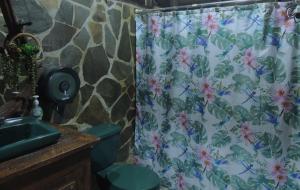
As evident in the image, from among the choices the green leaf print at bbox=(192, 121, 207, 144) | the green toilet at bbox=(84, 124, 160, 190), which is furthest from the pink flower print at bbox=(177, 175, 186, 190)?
the green toilet at bbox=(84, 124, 160, 190)

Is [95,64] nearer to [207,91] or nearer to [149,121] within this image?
[149,121]

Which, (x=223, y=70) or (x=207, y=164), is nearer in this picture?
(x=223, y=70)

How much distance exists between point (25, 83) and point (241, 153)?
176cm

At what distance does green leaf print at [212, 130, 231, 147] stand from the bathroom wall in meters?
0.92

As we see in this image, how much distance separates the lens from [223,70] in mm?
2143

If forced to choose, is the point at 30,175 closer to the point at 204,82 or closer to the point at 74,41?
the point at 74,41

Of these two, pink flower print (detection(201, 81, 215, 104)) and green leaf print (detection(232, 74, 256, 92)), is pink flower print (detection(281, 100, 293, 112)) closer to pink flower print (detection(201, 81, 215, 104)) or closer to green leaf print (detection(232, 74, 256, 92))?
green leaf print (detection(232, 74, 256, 92))

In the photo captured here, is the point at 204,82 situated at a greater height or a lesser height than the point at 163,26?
lesser

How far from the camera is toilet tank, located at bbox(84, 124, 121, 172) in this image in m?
2.02

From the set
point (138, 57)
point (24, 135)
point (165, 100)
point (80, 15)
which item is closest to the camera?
point (24, 135)

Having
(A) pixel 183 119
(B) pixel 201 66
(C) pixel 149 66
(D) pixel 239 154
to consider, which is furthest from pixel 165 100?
(D) pixel 239 154

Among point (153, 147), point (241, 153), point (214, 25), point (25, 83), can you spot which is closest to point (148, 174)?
point (153, 147)

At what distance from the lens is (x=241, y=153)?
2150mm

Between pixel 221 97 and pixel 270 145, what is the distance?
1.75ft
